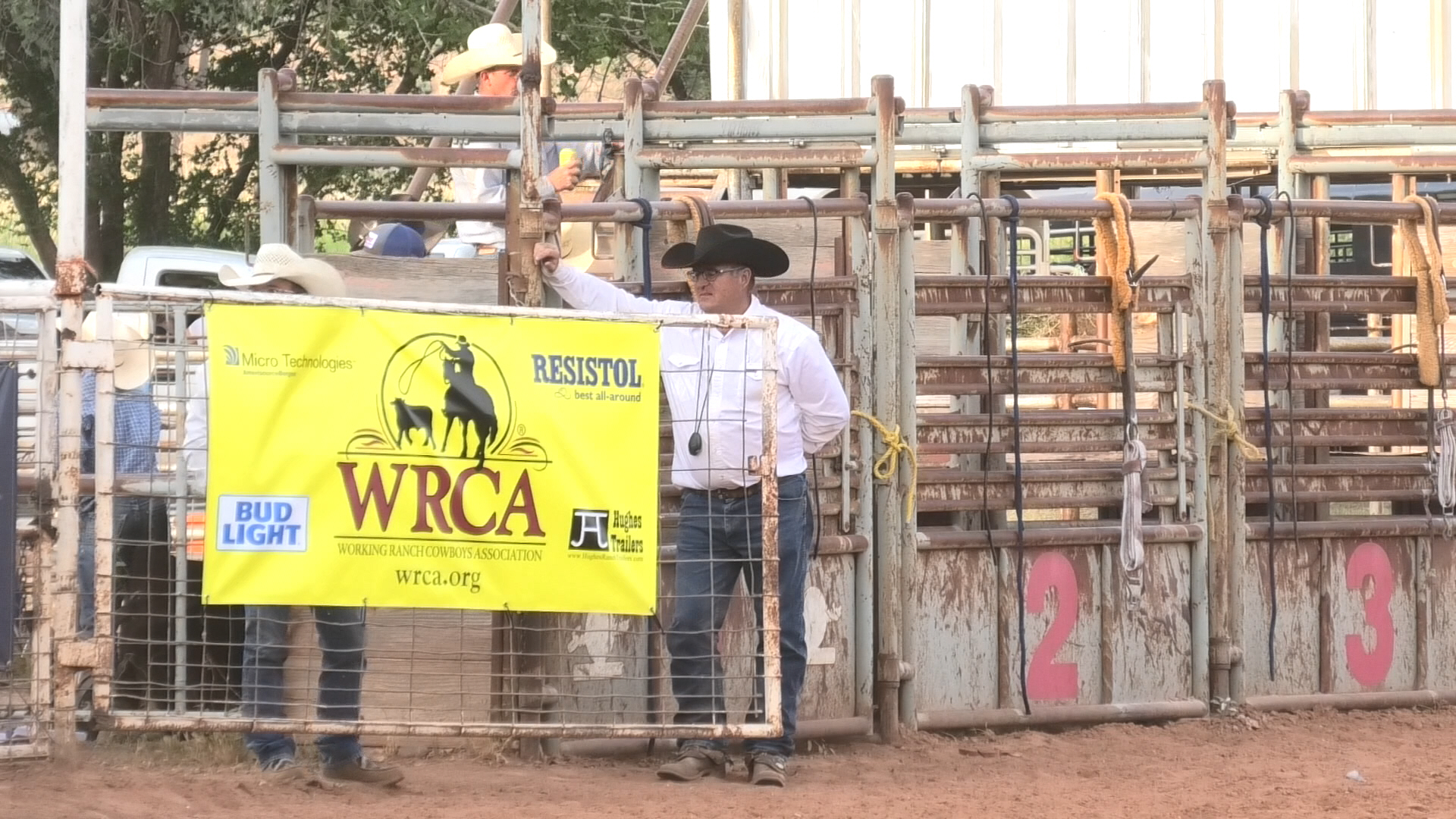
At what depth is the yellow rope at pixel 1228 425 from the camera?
7.84 m

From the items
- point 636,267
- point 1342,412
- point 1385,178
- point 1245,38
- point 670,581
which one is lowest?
point 670,581

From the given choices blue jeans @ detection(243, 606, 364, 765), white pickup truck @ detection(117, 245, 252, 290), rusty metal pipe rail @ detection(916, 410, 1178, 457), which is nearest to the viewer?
blue jeans @ detection(243, 606, 364, 765)

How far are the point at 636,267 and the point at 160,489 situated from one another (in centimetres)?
203

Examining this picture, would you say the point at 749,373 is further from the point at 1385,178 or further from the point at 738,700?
the point at 1385,178

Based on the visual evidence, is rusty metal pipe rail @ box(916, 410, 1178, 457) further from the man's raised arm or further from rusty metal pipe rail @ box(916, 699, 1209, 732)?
the man's raised arm

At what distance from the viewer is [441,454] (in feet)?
20.0

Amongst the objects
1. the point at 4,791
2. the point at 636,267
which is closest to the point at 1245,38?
the point at 636,267

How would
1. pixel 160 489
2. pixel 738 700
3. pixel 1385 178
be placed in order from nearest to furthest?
pixel 160 489, pixel 738 700, pixel 1385 178

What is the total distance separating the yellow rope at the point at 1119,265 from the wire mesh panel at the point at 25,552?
4.30 metres

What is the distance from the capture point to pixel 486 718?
673 centimetres

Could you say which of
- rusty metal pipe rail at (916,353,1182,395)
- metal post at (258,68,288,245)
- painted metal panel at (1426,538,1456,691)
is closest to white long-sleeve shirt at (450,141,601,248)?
metal post at (258,68,288,245)

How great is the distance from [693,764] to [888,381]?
1797mm

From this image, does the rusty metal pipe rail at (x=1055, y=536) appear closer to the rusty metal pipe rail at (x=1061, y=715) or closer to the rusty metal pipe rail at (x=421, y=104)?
the rusty metal pipe rail at (x=1061, y=715)

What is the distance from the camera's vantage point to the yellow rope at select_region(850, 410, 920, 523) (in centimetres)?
723
